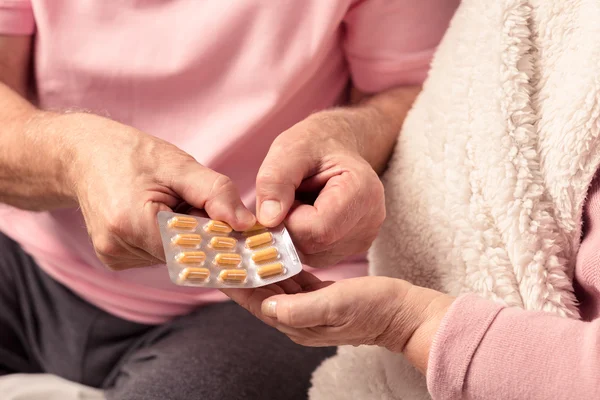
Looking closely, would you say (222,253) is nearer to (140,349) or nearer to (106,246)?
(106,246)

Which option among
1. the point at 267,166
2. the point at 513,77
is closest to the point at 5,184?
the point at 267,166

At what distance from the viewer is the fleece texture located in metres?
0.58

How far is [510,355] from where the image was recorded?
491 mm

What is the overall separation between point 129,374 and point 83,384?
12 cm

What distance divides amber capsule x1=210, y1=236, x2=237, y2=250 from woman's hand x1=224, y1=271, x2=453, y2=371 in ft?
0.15

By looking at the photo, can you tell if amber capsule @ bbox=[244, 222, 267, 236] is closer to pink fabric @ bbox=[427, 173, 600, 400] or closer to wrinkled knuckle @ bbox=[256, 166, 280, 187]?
wrinkled knuckle @ bbox=[256, 166, 280, 187]

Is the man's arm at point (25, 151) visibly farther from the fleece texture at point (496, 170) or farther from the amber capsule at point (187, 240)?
the fleece texture at point (496, 170)

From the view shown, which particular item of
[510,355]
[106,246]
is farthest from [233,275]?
[510,355]

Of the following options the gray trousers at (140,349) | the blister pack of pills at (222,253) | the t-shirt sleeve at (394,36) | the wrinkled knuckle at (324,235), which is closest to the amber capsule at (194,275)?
the blister pack of pills at (222,253)

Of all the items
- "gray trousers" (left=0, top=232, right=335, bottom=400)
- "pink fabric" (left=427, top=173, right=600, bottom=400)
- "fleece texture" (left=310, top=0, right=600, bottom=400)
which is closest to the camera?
"pink fabric" (left=427, top=173, right=600, bottom=400)

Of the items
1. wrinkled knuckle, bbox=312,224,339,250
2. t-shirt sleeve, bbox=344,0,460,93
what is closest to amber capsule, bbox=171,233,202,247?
wrinkled knuckle, bbox=312,224,339,250

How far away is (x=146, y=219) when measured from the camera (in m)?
0.51

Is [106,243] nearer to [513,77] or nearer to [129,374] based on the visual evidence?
[129,374]

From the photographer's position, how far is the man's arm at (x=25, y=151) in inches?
24.9
